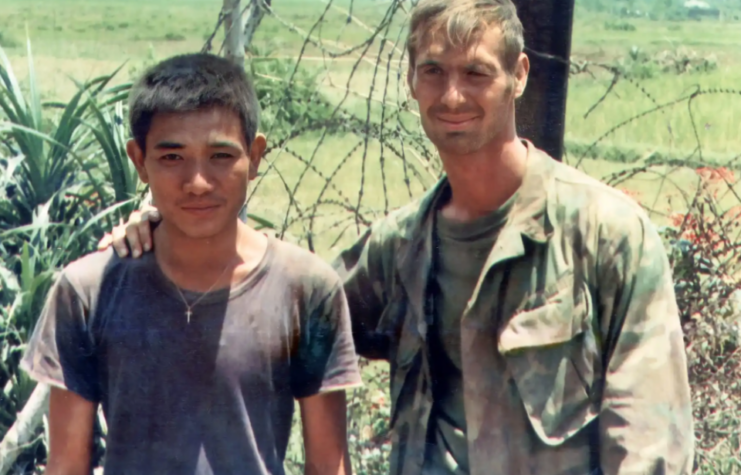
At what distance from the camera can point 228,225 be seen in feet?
7.06

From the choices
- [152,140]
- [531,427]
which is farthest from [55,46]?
[531,427]

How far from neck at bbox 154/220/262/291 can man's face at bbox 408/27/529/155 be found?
0.51 meters

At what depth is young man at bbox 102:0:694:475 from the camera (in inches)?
82.9

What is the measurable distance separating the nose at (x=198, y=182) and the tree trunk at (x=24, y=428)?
160cm

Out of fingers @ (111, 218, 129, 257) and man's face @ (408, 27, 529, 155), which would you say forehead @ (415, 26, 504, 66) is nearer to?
man's face @ (408, 27, 529, 155)

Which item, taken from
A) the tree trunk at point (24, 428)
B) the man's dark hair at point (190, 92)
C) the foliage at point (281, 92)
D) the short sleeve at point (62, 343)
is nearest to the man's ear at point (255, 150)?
the man's dark hair at point (190, 92)

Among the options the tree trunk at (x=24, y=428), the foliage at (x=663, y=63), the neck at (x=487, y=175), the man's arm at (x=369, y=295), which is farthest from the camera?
the foliage at (x=663, y=63)

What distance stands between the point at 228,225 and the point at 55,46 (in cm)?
209

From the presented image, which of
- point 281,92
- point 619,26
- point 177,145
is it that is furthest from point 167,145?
point 619,26

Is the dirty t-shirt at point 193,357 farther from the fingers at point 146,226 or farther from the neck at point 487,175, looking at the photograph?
the neck at point 487,175

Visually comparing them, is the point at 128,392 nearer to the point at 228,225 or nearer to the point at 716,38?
the point at 228,225

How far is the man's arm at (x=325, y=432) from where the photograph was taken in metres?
2.17

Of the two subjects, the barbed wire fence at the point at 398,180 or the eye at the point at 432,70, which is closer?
the eye at the point at 432,70

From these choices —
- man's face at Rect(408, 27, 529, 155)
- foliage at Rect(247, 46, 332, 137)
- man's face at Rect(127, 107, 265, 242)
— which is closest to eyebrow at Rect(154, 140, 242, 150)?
man's face at Rect(127, 107, 265, 242)
